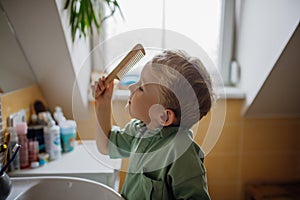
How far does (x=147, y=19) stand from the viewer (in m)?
1.20

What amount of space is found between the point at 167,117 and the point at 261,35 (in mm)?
776

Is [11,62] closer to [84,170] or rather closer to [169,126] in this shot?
[84,170]

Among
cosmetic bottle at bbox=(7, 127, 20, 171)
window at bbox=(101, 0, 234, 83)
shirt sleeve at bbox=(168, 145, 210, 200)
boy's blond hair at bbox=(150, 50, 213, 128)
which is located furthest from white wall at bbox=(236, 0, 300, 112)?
cosmetic bottle at bbox=(7, 127, 20, 171)

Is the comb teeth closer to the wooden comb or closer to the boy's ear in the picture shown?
the wooden comb

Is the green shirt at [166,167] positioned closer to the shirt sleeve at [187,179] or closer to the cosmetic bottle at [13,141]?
the shirt sleeve at [187,179]

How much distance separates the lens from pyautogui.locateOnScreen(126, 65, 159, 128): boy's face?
70 centimetres

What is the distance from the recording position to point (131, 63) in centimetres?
73

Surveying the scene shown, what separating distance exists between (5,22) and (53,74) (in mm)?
295

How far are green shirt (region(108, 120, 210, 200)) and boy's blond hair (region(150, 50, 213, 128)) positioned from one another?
65 mm

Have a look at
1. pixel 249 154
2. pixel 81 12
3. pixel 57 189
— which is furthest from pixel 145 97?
pixel 249 154

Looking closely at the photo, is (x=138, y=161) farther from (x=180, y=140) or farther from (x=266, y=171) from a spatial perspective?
(x=266, y=171)

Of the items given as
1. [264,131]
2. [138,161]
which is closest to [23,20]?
[138,161]

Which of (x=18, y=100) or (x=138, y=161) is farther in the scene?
(x=18, y=100)

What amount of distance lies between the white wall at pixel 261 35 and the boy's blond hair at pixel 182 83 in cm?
52
